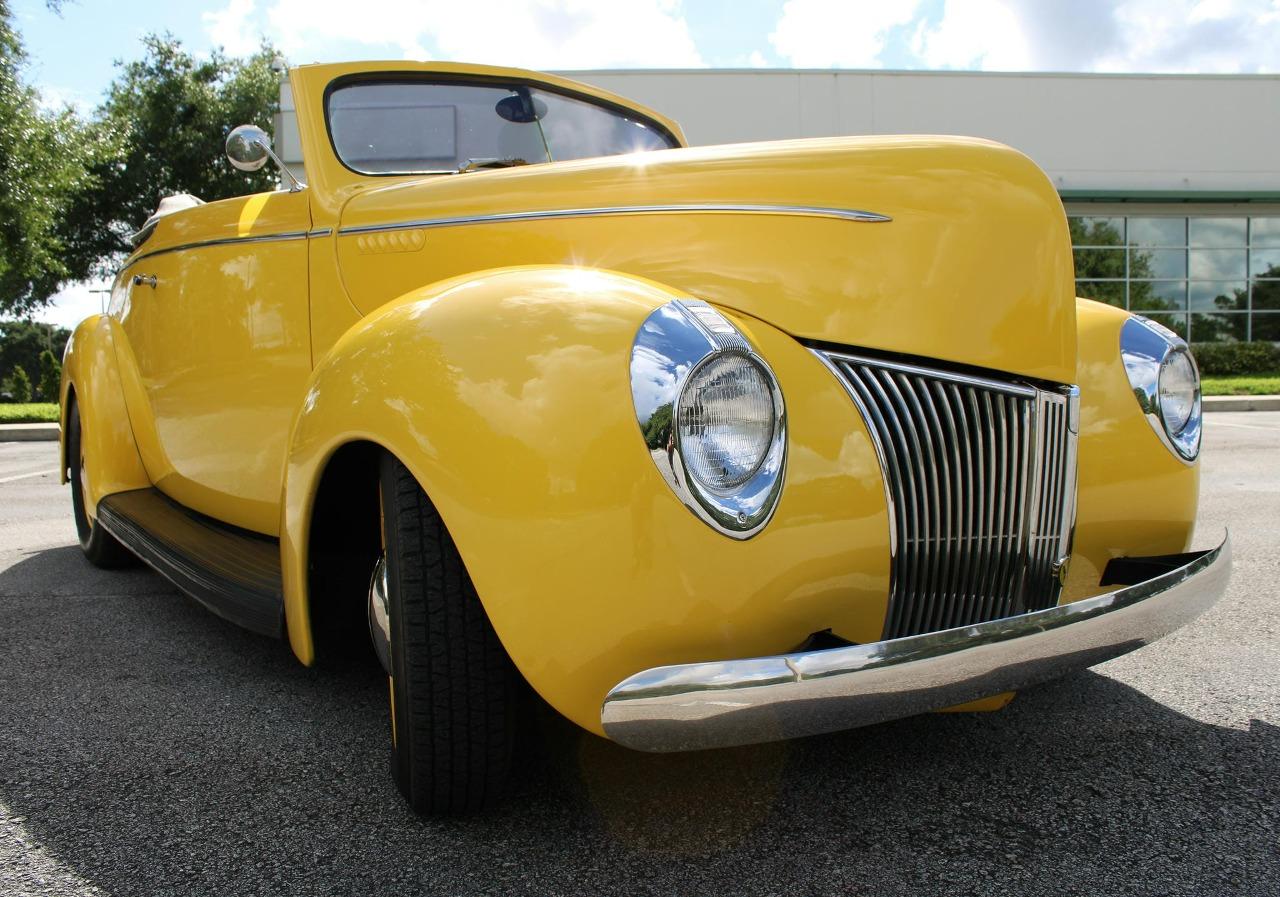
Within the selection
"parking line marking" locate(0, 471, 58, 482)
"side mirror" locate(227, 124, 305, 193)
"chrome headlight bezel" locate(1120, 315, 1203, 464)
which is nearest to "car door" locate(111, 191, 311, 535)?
"side mirror" locate(227, 124, 305, 193)

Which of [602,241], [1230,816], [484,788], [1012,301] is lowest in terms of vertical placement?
[1230,816]

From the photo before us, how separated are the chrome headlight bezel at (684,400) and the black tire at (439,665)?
1.38 ft

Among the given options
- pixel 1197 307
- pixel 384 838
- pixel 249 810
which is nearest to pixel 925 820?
pixel 384 838

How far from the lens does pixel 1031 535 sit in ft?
5.88

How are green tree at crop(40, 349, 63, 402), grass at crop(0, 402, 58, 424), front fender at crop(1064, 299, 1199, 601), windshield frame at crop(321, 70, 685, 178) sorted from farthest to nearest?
green tree at crop(40, 349, 63, 402) < grass at crop(0, 402, 58, 424) < windshield frame at crop(321, 70, 685, 178) < front fender at crop(1064, 299, 1199, 601)

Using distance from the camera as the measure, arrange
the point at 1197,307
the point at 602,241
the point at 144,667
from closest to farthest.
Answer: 1. the point at 602,241
2. the point at 144,667
3. the point at 1197,307

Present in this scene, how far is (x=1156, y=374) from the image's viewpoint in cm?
222

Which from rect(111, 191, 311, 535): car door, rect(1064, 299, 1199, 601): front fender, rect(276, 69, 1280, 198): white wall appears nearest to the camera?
rect(1064, 299, 1199, 601): front fender

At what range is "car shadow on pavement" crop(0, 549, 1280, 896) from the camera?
61.3 inches

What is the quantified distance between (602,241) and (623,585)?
34.8 inches

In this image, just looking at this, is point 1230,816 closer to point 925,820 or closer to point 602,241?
point 925,820

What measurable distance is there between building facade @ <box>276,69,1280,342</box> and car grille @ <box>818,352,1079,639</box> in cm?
1569

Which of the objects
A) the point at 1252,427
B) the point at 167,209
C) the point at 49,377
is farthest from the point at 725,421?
the point at 49,377

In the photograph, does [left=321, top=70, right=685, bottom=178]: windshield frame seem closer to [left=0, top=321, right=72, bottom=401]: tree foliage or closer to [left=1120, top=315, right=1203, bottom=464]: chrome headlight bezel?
[left=1120, top=315, right=1203, bottom=464]: chrome headlight bezel
